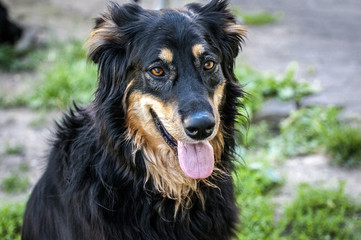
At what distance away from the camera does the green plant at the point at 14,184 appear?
4.99m

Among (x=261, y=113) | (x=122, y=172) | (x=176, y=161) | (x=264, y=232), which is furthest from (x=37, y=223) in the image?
(x=261, y=113)

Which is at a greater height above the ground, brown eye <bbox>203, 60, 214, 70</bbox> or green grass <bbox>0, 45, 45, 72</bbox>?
green grass <bbox>0, 45, 45, 72</bbox>

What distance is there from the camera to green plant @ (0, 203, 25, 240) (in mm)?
4211

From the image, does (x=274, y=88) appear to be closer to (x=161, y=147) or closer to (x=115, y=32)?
(x=161, y=147)

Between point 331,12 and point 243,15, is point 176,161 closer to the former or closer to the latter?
point 243,15

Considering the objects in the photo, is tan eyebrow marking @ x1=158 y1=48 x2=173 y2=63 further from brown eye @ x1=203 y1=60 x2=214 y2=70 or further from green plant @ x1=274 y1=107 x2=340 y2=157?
green plant @ x1=274 y1=107 x2=340 y2=157

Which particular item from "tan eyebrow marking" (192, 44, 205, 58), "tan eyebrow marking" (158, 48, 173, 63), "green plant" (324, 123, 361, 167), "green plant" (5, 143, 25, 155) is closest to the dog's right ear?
"tan eyebrow marking" (158, 48, 173, 63)

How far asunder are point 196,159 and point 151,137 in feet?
1.17

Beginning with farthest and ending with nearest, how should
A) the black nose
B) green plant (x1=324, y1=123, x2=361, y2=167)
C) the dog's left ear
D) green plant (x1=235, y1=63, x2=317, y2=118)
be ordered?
green plant (x1=235, y1=63, x2=317, y2=118), green plant (x1=324, y1=123, x2=361, y2=167), the dog's left ear, the black nose

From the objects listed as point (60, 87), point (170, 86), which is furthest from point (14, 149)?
point (170, 86)

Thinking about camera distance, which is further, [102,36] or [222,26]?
[222,26]

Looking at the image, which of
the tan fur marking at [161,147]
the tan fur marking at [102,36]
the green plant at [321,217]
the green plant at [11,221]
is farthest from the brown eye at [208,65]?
the green plant at [11,221]

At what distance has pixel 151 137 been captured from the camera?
122 inches

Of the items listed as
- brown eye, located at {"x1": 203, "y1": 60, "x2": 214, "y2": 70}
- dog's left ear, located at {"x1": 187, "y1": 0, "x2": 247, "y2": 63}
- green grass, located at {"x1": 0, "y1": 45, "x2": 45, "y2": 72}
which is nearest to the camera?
brown eye, located at {"x1": 203, "y1": 60, "x2": 214, "y2": 70}
